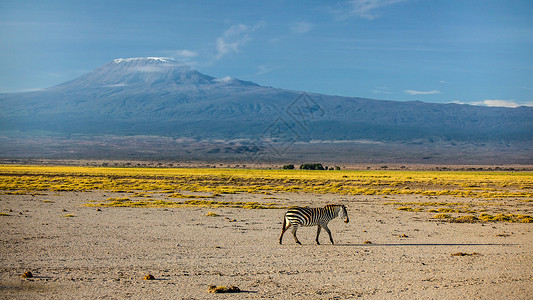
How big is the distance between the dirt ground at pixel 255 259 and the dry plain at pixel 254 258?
0.09 feet

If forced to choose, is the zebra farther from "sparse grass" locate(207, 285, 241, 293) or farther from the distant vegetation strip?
the distant vegetation strip

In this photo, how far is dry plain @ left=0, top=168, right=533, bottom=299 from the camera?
10.2 m

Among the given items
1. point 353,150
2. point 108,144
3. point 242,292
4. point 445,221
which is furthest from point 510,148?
point 242,292

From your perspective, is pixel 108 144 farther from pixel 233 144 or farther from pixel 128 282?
Result: pixel 128 282

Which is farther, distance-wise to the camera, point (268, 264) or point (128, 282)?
point (268, 264)

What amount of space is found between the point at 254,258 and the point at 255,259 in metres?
0.13

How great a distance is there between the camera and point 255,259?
13078 millimetres

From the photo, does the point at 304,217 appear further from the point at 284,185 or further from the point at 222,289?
the point at 284,185

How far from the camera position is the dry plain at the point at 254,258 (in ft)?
33.3

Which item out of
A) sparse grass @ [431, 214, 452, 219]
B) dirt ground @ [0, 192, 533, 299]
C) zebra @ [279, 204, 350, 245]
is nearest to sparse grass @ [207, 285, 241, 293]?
dirt ground @ [0, 192, 533, 299]

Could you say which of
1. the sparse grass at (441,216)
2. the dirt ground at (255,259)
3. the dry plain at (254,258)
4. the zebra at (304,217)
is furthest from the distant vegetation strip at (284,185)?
the zebra at (304,217)

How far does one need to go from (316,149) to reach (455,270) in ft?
542

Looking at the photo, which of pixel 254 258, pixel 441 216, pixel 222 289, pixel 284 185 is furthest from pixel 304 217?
pixel 284 185

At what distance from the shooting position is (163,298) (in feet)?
31.1
